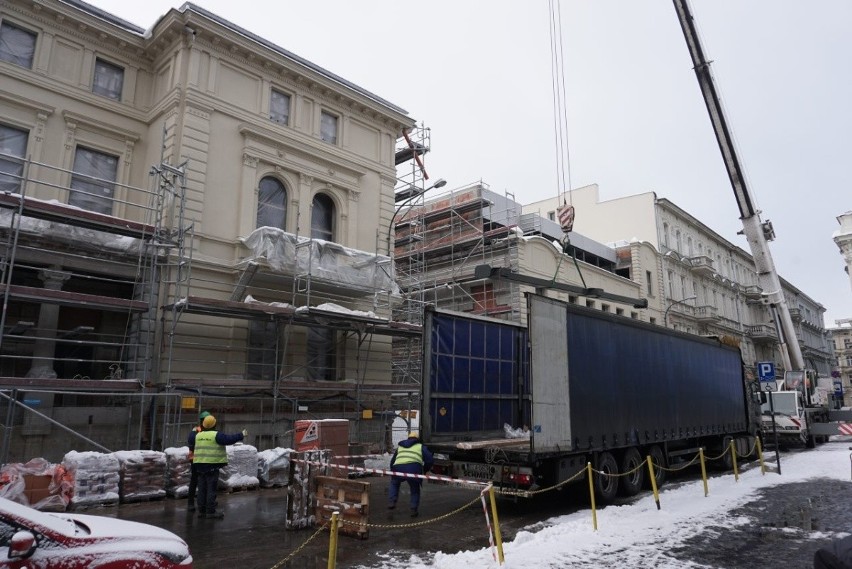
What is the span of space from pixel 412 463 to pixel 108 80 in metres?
14.8

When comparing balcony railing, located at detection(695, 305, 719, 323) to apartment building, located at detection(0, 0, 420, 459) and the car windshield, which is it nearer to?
apartment building, located at detection(0, 0, 420, 459)

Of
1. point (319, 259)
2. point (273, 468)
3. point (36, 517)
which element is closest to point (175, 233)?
point (319, 259)

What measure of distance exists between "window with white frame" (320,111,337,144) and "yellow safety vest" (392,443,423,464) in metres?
12.9

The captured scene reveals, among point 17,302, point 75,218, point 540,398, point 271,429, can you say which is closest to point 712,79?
point 540,398

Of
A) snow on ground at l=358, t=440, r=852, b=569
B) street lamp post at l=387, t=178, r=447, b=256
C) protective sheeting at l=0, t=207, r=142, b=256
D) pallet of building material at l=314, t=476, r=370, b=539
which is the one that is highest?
street lamp post at l=387, t=178, r=447, b=256

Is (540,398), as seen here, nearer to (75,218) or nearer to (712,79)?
(75,218)

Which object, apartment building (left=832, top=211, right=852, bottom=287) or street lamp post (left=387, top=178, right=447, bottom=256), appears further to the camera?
apartment building (left=832, top=211, right=852, bottom=287)

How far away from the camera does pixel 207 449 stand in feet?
30.3

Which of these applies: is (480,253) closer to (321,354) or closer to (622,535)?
(321,354)

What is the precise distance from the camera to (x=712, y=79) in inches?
714

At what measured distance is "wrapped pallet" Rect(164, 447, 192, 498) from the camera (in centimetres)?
1140

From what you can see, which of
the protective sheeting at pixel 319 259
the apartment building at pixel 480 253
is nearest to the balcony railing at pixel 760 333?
the apartment building at pixel 480 253

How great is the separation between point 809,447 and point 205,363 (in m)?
22.6

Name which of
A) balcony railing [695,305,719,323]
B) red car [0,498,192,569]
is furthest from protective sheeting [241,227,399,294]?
balcony railing [695,305,719,323]
